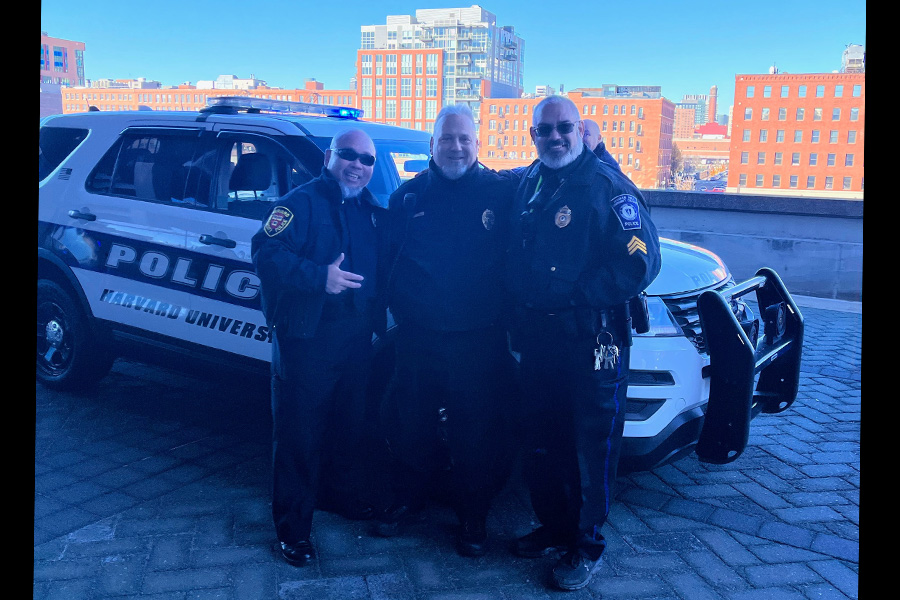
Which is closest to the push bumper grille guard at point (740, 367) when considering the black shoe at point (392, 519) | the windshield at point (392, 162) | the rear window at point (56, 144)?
the black shoe at point (392, 519)

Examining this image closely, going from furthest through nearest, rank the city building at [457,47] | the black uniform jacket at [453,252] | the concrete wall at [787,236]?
1. the concrete wall at [787,236]
2. the city building at [457,47]
3. the black uniform jacket at [453,252]

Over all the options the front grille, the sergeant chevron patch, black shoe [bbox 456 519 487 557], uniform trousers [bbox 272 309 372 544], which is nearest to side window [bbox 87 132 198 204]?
uniform trousers [bbox 272 309 372 544]

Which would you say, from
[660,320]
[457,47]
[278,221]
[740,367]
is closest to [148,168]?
[278,221]

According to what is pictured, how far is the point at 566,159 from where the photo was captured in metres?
2.74

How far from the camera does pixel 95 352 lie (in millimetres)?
4340

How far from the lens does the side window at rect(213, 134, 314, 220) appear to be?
3557 mm

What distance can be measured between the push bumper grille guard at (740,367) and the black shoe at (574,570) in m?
0.72

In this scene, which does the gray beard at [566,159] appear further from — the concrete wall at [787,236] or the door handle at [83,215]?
the concrete wall at [787,236]

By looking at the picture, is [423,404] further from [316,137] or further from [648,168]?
[648,168]

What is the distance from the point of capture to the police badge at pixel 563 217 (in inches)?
106

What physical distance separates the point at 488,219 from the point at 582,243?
0.39m

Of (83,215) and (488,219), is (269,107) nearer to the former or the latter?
(83,215)

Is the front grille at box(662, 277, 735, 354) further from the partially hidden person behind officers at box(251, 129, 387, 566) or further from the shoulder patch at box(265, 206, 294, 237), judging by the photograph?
the shoulder patch at box(265, 206, 294, 237)

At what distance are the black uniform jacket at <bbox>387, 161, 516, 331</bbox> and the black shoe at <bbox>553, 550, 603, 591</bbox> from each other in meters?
0.96
